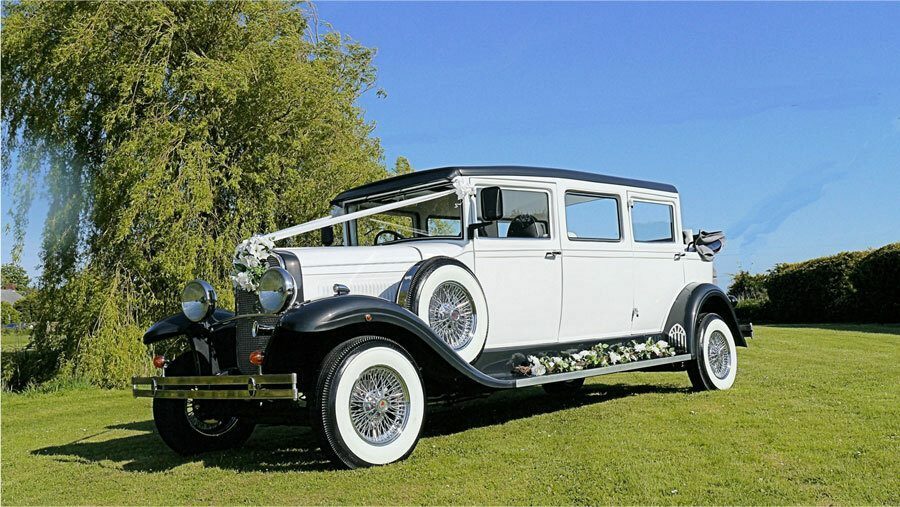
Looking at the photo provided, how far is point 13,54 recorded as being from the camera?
13.5 metres

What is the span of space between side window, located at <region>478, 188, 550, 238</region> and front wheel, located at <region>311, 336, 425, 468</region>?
6.12 ft

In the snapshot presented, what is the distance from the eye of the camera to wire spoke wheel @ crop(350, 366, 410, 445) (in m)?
5.39

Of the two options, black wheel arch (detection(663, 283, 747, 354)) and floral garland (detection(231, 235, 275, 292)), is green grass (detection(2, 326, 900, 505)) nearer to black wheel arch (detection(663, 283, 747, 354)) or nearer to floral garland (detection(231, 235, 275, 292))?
black wheel arch (detection(663, 283, 747, 354))

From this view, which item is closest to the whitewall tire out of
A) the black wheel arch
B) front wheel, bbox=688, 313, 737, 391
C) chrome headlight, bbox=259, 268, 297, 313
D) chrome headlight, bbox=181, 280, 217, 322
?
chrome headlight, bbox=259, 268, 297, 313

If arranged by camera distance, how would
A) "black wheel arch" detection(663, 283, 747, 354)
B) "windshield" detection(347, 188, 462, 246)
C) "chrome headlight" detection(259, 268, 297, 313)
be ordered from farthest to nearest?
"black wheel arch" detection(663, 283, 747, 354) < "windshield" detection(347, 188, 462, 246) < "chrome headlight" detection(259, 268, 297, 313)

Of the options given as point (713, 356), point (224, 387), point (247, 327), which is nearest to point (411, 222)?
point (247, 327)

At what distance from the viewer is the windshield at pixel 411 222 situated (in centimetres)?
698

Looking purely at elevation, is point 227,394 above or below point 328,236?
below

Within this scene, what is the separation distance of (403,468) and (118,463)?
101 inches

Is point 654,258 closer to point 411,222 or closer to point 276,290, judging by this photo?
point 411,222

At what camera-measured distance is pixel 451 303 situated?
6.23 meters

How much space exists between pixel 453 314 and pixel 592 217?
2.24 m

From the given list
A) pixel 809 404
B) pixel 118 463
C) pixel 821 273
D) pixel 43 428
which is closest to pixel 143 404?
pixel 43 428

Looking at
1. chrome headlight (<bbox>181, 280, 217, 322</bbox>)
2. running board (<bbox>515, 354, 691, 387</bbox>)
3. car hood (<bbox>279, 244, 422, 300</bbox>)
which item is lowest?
running board (<bbox>515, 354, 691, 387</bbox>)
